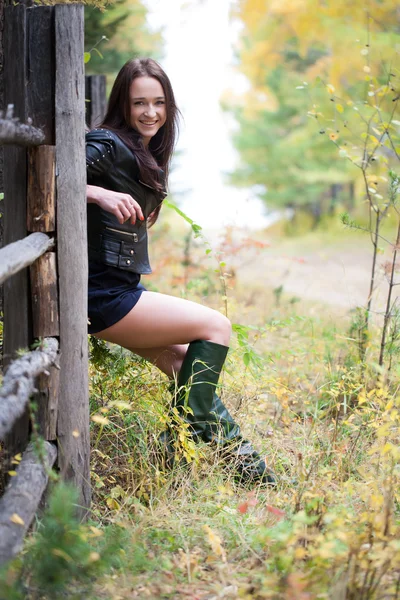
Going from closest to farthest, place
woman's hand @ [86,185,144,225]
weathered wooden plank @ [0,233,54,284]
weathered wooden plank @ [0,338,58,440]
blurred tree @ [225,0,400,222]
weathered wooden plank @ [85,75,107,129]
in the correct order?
weathered wooden plank @ [0,338,58,440] → weathered wooden plank @ [0,233,54,284] → woman's hand @ [86,185,144,225] → weathered wooden plank @ [85,75,107,129] → blurred tree @ [225,0,400,222]

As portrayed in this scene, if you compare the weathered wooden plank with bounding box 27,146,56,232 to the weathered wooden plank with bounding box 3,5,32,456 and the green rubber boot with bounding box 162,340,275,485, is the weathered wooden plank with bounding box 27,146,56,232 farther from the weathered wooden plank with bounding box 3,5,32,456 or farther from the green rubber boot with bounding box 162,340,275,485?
the green rubber boot with bounding box 162,340,275,485

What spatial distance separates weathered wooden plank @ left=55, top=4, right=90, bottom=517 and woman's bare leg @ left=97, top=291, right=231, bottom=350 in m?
0.40

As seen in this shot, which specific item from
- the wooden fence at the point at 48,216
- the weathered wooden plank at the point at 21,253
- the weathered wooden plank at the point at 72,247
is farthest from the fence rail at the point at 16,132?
the weathered wooden plank at the point at 21,253

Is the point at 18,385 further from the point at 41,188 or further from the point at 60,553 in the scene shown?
the point at 41,188

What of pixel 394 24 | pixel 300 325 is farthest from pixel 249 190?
pixel 300 325

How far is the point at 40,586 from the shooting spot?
1.86 m

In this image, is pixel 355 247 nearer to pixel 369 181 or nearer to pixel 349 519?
pixel 369 181

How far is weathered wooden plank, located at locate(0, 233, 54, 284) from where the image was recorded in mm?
1983

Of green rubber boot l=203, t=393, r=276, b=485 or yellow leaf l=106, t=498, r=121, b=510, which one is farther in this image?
green rubber boot l=203, t=393, r=276, b=485

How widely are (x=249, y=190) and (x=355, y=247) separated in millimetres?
8361

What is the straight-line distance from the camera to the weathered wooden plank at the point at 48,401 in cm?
245

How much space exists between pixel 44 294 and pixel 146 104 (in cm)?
121

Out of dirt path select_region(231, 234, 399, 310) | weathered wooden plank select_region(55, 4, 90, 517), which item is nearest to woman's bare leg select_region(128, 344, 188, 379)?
weathered wooden plank select_region(55, 4, 90, 517)

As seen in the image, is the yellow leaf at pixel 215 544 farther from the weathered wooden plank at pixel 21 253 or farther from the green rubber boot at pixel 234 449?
the weathered wooden plank at pixel 21 253
